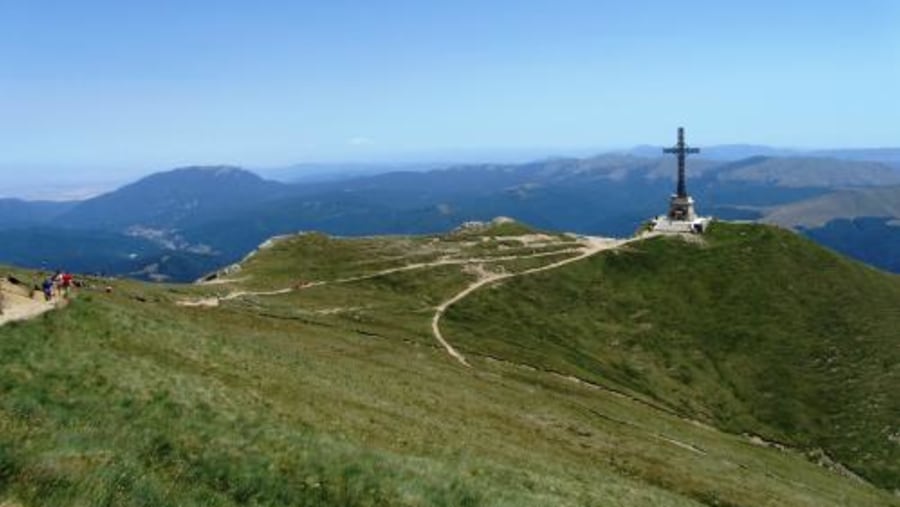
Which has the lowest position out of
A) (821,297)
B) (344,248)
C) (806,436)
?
(806,436)

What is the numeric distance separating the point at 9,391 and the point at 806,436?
315 ft

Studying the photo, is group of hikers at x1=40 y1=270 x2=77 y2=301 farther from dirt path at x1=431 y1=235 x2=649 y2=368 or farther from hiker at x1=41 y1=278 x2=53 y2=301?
dirt path at x1=431 y1=235 x2=649 y2=368

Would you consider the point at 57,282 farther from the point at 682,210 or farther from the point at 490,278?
the point at 682,210

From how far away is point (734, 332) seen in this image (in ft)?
415

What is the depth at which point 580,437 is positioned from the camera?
59.3m

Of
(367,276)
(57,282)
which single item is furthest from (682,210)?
(57,282)

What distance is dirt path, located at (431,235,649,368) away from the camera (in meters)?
95.8

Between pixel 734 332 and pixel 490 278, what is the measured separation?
40.0 meters

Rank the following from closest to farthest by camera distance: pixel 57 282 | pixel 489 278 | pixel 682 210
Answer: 1. pixel 57 282
2. pixel 489 278
3. pixel 682 210

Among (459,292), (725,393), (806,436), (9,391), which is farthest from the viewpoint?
(459,292)

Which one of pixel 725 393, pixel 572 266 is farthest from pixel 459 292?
pixel 725 393

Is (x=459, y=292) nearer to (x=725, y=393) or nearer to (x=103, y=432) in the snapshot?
(x=725, y=393)

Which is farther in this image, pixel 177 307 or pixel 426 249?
pixel 426 249

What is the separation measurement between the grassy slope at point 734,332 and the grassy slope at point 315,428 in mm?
12334
